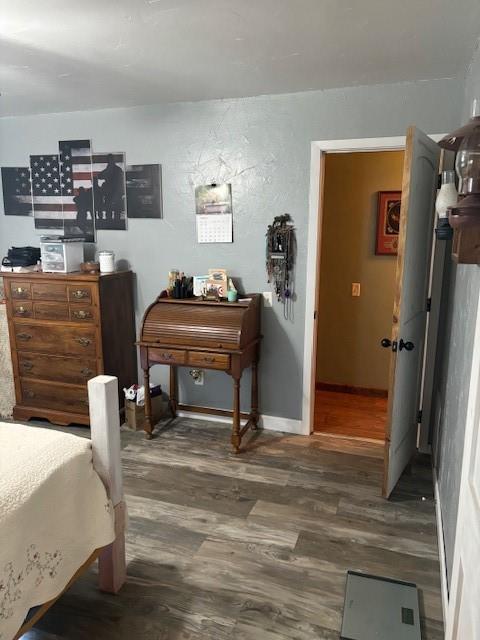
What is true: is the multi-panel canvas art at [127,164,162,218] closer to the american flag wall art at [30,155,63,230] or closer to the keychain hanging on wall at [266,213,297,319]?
the american flag wall art at [30,155,63,230]

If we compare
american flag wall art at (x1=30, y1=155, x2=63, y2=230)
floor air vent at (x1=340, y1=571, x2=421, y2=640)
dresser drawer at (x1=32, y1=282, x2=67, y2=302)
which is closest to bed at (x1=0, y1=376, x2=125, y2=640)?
floor air vent at (x1=340, y1=571, x2=421, y2=640)

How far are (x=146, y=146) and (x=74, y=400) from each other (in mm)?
1969

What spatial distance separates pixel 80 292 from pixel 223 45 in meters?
1.87

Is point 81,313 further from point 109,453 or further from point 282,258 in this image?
point 109,453

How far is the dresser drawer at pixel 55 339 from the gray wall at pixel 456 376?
7.71 feet

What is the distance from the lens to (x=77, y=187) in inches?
145

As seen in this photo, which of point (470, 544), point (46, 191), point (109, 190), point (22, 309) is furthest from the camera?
point (46, 191)

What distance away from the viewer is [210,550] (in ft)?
7.19

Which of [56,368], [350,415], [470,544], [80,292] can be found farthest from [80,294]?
[470,544]

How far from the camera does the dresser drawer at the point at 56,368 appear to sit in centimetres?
339

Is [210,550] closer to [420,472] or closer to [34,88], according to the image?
[420,472]

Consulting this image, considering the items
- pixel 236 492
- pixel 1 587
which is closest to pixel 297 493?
pixel 236 492

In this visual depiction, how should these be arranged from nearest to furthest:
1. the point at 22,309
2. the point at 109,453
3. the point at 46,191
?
the point at 109,453 < the point at 22,309 < the point at 46,191

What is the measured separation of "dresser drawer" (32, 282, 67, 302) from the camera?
3321 mm
